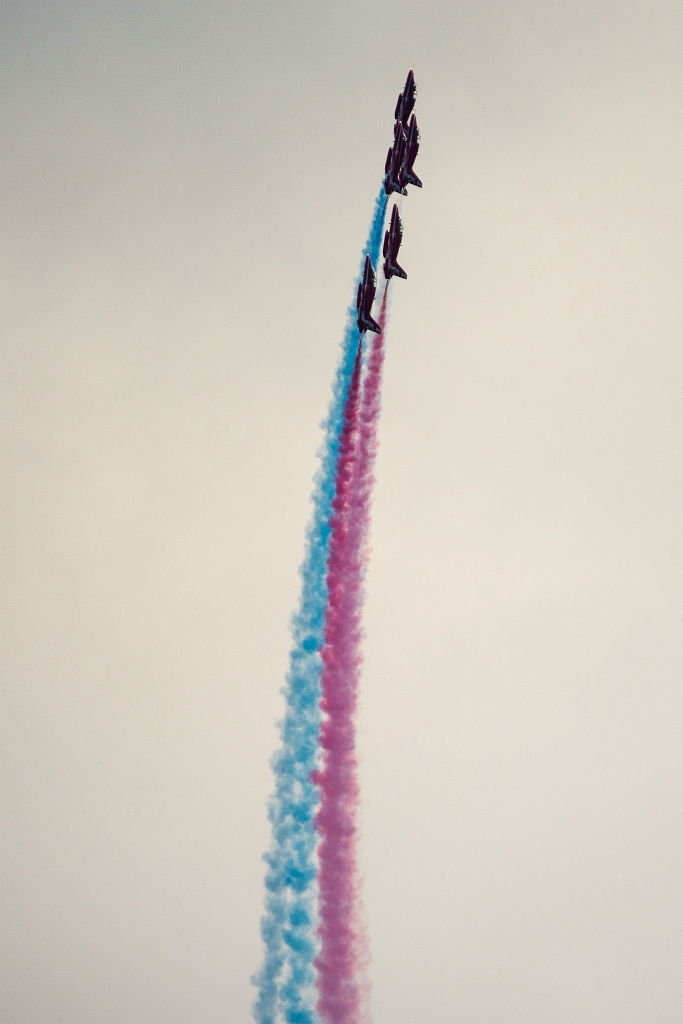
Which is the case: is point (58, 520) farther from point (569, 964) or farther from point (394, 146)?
point (569, 964)

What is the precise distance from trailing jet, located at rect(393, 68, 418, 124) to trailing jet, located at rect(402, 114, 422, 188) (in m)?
0.16

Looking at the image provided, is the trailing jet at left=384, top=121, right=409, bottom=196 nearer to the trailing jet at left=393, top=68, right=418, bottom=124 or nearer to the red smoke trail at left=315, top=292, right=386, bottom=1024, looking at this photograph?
the trailing jet at left=393, top=68, right=418, bottom=124

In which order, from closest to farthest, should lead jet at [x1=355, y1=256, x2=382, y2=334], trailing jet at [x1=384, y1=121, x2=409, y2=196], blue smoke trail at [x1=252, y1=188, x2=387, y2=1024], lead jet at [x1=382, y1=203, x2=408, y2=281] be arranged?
blue smoke trail at [x1=252, y1=188, x2=387, y2=1024]
lead jet at [x1=355, y1=256, x2=382, y2=334]
lead jet at [x1=382, y1=203, x2=408, y2=281]
trailing jet at [x1=384, y1=121, x2=409, y2=196]

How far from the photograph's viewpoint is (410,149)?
12.5 m

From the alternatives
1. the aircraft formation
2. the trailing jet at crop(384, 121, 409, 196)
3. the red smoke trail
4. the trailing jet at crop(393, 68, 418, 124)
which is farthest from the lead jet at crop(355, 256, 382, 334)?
the trailing jet at crop(393, 68, 418, 124)

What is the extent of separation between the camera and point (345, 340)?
41.6ft

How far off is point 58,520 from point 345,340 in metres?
6.36

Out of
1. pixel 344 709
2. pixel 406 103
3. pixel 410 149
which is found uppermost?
pixel 406 103

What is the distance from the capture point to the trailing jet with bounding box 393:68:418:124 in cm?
1250

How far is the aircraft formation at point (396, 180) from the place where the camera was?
1205cm

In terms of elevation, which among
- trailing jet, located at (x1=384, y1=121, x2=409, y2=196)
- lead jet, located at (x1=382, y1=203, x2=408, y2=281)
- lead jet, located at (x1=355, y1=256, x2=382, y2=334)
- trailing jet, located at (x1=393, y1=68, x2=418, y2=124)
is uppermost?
trailing jet, located at (x1=393, y1=68, x2=418, y2=124)

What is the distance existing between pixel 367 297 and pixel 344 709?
723 centimetres

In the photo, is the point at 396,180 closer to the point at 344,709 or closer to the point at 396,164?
the point at 396,164

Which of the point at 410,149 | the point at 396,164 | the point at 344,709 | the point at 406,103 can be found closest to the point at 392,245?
the point at 396,164
